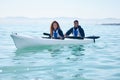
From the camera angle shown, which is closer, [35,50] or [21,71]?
[21,71]

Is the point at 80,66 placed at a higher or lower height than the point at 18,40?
lower

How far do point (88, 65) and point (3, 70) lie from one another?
3.44 m

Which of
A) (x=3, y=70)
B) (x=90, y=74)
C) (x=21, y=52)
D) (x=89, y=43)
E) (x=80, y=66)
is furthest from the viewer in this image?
(x=89, y=43)

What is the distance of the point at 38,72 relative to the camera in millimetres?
9750

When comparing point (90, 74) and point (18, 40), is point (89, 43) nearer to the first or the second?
point (18, 40)

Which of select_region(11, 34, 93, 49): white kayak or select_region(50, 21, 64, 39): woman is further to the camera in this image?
select_region(50, 21, 64, 39): woman

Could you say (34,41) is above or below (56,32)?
below

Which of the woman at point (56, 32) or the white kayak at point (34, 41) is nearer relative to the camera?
the white kayak at point (34, 41)

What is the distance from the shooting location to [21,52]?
15.9m

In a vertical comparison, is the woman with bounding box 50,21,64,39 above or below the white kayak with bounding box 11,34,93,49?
above

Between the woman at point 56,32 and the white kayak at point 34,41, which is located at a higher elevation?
the woman at point 56,32

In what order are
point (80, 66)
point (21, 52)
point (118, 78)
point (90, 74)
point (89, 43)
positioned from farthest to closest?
1. point (89, 43)
2. point (21, 52)
3. point (80, 66)
4. point (90, 74)
5. point (118, 78)

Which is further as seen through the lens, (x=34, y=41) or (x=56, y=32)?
(x=56, y=32)

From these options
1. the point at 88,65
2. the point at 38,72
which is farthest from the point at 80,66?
the point at 38,72
